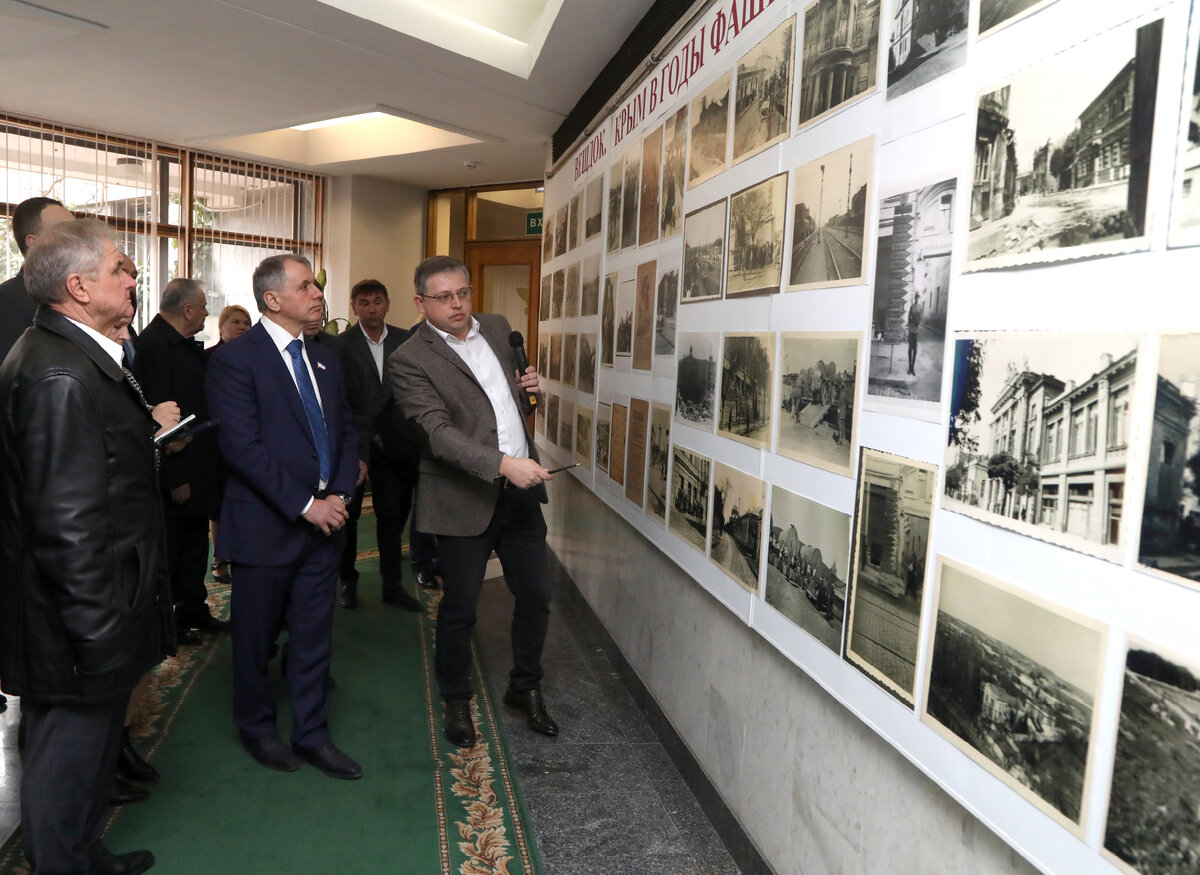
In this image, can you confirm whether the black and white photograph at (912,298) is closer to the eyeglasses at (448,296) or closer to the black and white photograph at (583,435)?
the eyeglasses at (448,296)

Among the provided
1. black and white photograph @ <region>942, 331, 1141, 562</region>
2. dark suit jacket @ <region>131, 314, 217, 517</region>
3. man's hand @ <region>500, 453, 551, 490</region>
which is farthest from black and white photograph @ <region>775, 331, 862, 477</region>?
dark suit jacket @ <region>131, 314, 217, 517</region>

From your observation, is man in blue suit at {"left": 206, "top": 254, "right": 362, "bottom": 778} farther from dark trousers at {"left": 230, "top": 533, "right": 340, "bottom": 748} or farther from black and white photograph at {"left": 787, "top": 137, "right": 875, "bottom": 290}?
black and white photograph at {"left": 787, "top": 137, "right": 875, "bottom": 290}

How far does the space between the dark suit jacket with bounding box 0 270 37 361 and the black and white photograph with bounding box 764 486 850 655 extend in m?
2.32

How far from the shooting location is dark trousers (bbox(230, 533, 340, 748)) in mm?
2885

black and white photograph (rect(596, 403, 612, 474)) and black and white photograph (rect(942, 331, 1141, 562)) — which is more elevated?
black and white photograph (rect(942, 331, 1141, 562))

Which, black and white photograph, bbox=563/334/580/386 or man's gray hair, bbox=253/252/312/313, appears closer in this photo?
man's gray hair, bbox=253/252/312/313

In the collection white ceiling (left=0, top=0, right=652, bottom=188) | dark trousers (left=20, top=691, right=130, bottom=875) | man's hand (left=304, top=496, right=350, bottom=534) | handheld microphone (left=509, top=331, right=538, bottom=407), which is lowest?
dark trousers (left=20, top=691, right=130, bottom=875)

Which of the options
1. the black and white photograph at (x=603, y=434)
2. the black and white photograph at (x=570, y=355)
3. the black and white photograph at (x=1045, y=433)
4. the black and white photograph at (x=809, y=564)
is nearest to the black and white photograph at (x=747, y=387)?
the black and white photograph at (x=809, y=564)

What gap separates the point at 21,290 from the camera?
2723mm

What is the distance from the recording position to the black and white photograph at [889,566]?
1.55 meters

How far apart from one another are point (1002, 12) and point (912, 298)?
470 millimetres

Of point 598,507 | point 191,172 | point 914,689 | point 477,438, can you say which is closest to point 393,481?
point 598,507

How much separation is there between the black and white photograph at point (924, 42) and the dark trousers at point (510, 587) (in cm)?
199

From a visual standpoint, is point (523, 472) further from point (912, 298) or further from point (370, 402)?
point (370, 402)
